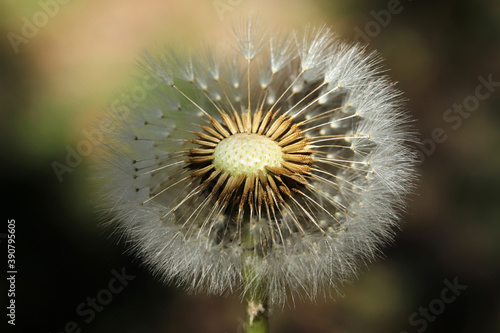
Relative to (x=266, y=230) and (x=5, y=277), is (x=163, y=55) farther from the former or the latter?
(x=5, y=277)

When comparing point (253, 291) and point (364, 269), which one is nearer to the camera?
point (253, 291)

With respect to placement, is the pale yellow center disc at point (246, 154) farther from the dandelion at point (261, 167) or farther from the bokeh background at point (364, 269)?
the bokeh background at point (364, 269)

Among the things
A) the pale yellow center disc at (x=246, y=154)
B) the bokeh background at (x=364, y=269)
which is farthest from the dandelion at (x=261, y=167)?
the bokeh background at (x=364, y=269)

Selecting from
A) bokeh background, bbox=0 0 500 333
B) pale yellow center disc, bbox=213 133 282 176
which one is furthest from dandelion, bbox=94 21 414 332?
bokeh background, bbox=0 0 500 333

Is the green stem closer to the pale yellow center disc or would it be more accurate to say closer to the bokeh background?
the pale yellow center disc

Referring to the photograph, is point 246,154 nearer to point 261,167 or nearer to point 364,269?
point 261,167

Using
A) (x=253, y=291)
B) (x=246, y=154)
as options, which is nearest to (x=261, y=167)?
(x=246, y=154)

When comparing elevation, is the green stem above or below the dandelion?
below

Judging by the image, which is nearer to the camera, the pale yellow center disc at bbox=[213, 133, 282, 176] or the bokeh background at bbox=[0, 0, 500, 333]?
the pale yellow center disc at bbox=[213, 133, 282, 176]
